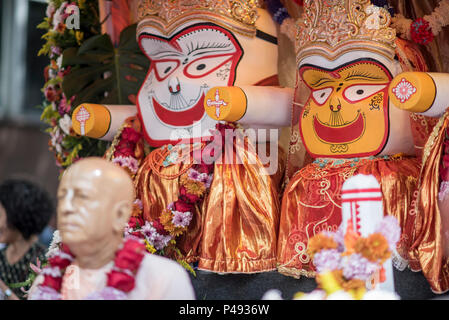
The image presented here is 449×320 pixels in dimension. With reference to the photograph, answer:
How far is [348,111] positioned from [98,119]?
1418 millimetres

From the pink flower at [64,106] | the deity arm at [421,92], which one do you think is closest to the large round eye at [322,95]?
the deity arm at [421,92]

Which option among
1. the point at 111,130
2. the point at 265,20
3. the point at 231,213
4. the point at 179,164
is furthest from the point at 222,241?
the point at 265,20

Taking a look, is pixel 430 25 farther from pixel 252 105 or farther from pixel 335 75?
pixel 252 105

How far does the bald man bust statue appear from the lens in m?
1.97

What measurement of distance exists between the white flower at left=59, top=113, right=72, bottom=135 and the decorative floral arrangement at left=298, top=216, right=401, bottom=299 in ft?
7.88

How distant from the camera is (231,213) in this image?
319 centimetres

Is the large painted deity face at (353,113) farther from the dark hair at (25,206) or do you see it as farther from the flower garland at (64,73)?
the dark hair at (25,206)

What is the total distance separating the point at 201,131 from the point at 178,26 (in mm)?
583

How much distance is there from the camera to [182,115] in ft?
11.4

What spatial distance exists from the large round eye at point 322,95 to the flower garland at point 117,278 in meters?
1.49

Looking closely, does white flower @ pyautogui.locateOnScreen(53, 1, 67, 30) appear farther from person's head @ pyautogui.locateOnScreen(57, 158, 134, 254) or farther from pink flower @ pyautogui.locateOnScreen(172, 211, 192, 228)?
person's head @ pyautogui.locateOnScreen(57, 158, 134, 254)

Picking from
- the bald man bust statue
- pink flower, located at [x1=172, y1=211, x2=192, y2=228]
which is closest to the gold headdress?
pink flower, located at [x1=172, y1=211, x2=192, y2=228]

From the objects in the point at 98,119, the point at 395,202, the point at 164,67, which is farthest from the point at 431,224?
the point at 98,119
